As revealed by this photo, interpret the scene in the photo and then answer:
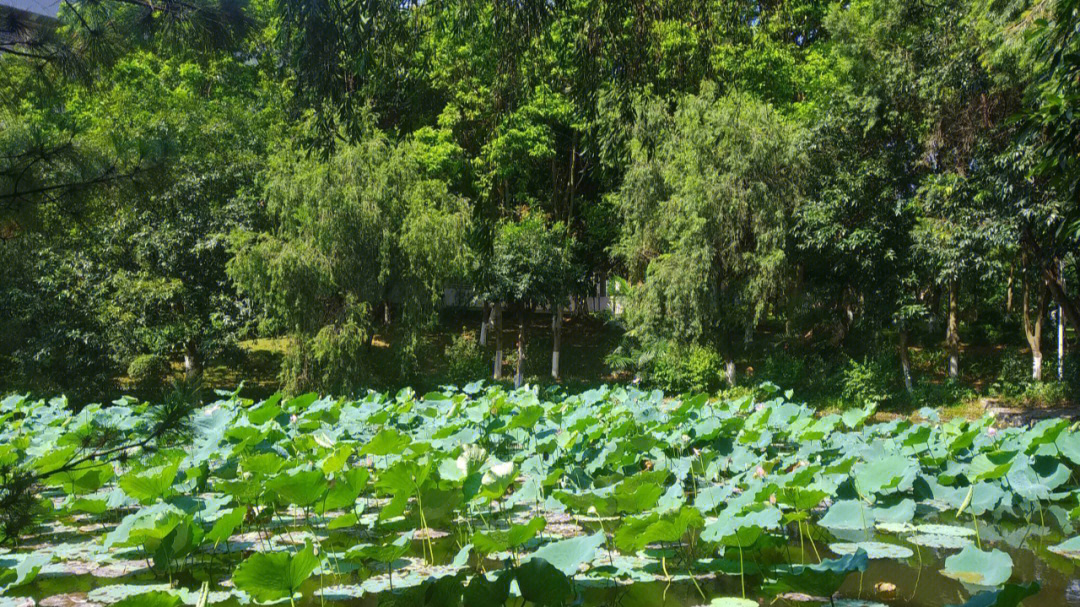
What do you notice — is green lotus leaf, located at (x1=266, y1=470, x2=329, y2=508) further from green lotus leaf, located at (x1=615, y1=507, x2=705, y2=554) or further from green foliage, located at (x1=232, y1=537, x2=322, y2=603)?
green lotus leaf, located at (x1=615, y1=507, x2=705, y2=554)

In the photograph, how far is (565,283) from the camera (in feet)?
55.4

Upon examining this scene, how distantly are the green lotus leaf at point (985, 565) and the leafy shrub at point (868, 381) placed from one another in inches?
464

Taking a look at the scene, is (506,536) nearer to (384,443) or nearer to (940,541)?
(384,443)

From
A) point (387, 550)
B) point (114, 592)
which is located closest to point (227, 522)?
point (114, 592)

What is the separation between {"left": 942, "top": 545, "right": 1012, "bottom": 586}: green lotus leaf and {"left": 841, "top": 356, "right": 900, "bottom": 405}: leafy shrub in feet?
38.7

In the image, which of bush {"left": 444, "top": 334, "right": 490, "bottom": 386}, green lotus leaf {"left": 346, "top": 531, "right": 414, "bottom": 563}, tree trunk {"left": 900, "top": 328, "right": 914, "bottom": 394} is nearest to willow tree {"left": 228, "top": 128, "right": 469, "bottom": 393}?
bush {"left": 444, "top": 334, "right": 490, "bottom": 386}

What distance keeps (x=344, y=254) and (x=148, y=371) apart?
3.72m

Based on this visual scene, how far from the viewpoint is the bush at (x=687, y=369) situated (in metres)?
14.4

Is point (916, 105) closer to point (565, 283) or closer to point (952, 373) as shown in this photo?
point (952, 373)

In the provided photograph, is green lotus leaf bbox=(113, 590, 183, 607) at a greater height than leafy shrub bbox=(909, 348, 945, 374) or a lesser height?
greater

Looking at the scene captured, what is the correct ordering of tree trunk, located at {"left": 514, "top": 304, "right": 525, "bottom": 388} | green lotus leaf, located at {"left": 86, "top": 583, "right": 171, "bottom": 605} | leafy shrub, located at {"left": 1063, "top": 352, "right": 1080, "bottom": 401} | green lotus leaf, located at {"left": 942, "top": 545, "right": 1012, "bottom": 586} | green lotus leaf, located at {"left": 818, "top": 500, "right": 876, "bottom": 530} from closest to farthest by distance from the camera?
green lotus leaf, located at {"left": 942, "top": 545, "right": 1012, "bottom": 586} → green lotus leaf, located at {"left": 86, "top": 583, "right": 171, "bottom": 605} → green lotus leaf, located at {"left": 818, "top": 500, "right": 876, "bottom": 530} → leafy shrub, located at {"left": 1063, "top": 352, "right": 1080, "bottom": 401} → tree trunk, located at {"left": 514, "top": 304, "right": 525, "bottom": 388}

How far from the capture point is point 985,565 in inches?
86.7

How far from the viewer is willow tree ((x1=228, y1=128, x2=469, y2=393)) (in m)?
13.6

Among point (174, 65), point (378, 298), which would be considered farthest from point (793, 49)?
point (174, 65)
